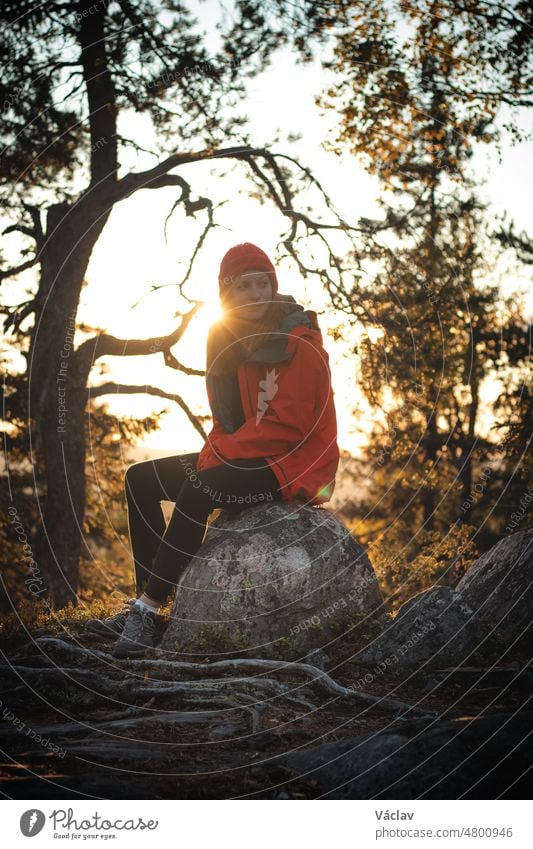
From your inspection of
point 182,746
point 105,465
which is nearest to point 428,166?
point 105,465

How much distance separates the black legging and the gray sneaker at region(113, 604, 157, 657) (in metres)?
0.15

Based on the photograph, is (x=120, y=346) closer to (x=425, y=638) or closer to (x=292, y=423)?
(x=292, y=423)

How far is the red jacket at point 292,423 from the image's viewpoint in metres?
4.88

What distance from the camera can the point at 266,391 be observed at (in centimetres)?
502

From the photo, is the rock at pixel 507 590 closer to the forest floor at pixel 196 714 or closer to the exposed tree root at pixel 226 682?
the forest floor at pixel 196 714

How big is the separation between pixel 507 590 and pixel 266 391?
209 centimetres

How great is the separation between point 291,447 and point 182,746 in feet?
6.65

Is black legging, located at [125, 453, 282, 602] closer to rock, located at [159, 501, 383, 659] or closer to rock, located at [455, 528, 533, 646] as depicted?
rock, located at [159, 501, 383, 659]

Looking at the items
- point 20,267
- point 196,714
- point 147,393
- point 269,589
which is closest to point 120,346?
point 147,393

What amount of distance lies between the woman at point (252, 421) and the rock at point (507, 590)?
49.2 inches

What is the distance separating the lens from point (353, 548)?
5207mm

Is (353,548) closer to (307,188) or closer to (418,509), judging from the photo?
(307,188)

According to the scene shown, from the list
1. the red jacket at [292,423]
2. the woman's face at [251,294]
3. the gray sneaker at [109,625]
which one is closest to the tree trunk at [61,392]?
the gray sneaker at [109,625]
